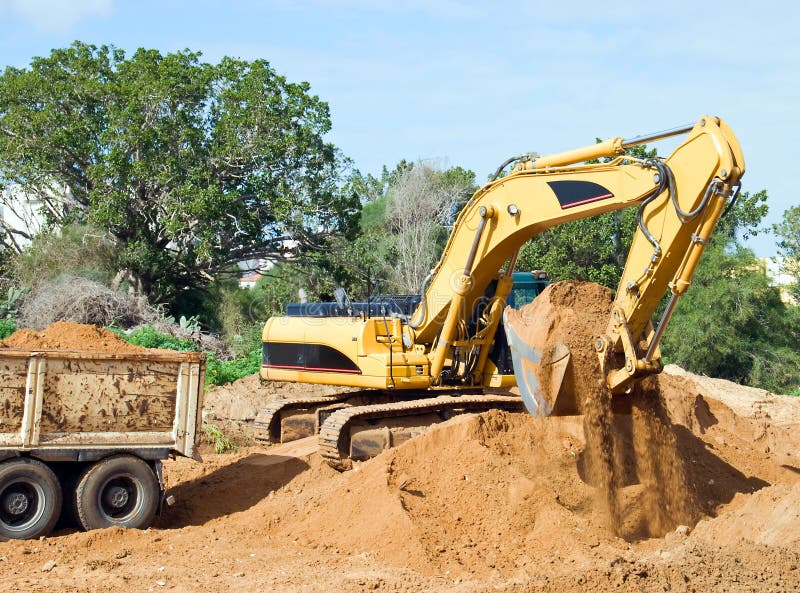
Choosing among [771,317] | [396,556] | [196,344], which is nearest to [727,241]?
[771,317]

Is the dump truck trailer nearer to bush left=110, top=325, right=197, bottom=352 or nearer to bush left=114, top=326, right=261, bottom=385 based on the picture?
bush left=114, top=326, right=261, bottom=385

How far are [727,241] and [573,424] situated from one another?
57.6 ft

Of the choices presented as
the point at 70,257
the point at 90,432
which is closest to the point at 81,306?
the point at 70,257

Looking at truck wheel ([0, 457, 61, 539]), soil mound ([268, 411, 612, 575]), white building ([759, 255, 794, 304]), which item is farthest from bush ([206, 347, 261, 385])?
white building ([759, 255, 794, 304])

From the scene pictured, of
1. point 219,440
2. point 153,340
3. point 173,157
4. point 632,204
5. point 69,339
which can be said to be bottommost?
point 219,440

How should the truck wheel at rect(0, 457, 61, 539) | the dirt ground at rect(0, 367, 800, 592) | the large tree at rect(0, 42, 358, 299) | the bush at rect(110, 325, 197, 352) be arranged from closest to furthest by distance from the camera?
the dirt ground at rect(0, 367, 800, 592), the truck wheel at rect(0, 457, 61, 539), the bush at rect(110, 325, 197, 352), the large tree at rect(0, 42, 358, 299)

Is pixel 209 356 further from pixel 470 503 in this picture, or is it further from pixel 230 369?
pixel 470 503

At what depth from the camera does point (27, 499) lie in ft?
26.4

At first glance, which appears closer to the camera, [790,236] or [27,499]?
[27,499]

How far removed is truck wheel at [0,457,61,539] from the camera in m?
7.88

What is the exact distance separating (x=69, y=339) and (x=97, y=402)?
13.7 feet

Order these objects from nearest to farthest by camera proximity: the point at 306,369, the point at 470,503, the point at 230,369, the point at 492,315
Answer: the point at 470,503, the point at 492,315, the point at 306,369, the point at 230,369

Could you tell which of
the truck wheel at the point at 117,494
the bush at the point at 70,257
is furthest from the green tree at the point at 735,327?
the truck wheel at the point at 117,494

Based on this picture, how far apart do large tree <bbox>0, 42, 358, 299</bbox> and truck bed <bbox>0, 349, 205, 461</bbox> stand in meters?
14.0
